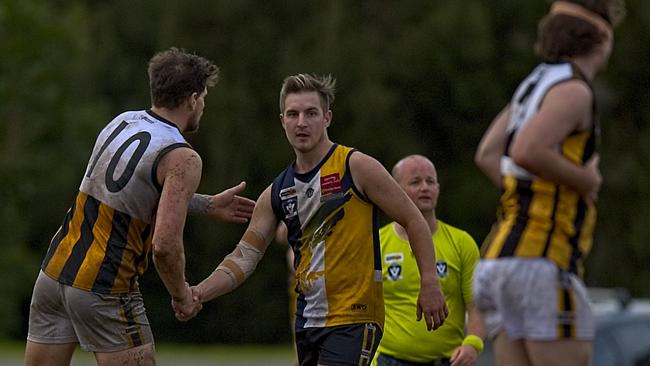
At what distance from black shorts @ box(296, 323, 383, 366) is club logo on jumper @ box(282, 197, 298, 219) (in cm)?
61

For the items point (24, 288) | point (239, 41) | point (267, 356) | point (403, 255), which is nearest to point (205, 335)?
point (24, 288)

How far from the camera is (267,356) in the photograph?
91.2ft

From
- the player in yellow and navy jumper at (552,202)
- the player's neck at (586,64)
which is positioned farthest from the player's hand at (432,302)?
the player's neck at (586,64)

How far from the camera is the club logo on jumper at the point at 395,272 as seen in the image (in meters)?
8.95

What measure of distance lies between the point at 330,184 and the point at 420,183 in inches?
54.0

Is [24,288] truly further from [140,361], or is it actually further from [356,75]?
[140,361]

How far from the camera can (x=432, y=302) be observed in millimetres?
7484

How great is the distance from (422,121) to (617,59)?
17.7ft

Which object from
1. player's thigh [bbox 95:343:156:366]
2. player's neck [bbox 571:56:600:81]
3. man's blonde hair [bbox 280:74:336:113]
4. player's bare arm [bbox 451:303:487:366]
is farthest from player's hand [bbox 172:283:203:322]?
player's neck [bbox 571:56:600:81]

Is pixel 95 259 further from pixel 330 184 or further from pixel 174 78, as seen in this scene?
pixel 330 184

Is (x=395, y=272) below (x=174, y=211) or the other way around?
below

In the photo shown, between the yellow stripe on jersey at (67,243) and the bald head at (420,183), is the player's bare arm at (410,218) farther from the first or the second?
the yellow stripe on jersey at (67,243)

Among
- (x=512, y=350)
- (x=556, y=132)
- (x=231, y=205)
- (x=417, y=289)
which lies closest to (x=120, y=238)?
(x=231, y=205)

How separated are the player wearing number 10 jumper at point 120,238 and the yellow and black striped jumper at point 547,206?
1.96 metres
